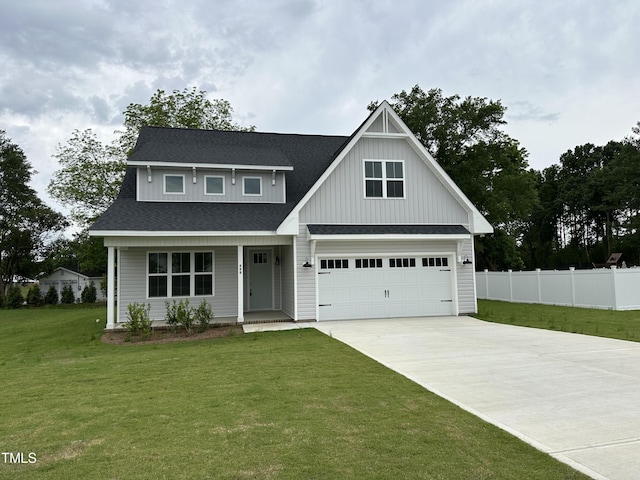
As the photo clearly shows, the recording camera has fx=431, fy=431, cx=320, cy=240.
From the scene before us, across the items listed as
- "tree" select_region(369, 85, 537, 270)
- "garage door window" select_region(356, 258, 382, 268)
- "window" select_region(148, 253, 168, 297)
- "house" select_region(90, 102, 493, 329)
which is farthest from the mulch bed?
"tree" select_region(369, 85, 537, 270)

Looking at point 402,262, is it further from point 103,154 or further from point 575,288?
point 103,154

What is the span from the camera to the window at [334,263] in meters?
14.1

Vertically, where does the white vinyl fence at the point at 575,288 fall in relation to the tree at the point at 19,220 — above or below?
below

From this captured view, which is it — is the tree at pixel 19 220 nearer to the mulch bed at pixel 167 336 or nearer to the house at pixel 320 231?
the house at pixel 320 231

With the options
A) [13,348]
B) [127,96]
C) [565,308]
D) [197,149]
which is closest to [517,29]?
[565,308]

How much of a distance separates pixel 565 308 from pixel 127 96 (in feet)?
89.1

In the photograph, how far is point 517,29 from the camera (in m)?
14.9

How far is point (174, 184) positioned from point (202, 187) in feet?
3.22

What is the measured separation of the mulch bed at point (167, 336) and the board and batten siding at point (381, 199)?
14.0ft

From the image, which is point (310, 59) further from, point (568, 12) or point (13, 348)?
point (13, 348)

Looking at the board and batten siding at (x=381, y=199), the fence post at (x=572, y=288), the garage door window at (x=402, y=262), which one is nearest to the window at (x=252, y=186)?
the board and batten siding at (x=381, y=199)

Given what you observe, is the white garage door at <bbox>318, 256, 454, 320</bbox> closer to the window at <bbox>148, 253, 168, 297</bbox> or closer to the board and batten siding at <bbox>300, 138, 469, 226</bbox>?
the board and batten siding at <bbox>300, 138, 469, 226</bbox>

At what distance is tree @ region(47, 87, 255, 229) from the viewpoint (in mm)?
28672

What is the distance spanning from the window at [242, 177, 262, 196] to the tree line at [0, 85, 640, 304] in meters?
15.3
